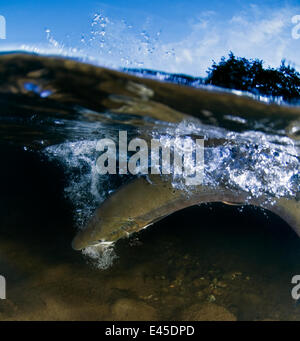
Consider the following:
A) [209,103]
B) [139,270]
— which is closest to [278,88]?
[209,103]

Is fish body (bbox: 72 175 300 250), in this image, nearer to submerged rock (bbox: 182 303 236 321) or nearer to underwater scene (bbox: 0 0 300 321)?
underwater scene (bbox: 0 0 300 321)

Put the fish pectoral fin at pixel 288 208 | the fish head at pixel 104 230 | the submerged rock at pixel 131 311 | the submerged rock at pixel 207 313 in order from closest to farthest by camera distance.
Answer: the submerged rock at pixel 131 311 < the submerged rock at pixel 207 313 < the fish head at pixel 104 230 < the fish pectoral fin at pixel 288 208

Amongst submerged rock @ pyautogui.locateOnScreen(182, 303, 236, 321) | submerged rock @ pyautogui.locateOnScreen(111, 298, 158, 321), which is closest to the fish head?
submerged rock @ pyautogui.locateOnScreen(111, 298, 158, 321)

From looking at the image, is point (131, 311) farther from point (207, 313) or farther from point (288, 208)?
point (288, 208)

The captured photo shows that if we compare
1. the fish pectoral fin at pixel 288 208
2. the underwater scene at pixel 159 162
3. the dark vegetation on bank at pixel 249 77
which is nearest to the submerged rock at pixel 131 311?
the underwater scene at pixel 159 162

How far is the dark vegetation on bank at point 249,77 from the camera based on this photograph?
3601 mm

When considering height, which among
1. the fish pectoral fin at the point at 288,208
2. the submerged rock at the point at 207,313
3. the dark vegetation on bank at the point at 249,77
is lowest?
the submerged rock at the point at 207,313

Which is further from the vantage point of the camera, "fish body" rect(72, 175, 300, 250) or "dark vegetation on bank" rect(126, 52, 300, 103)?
"fish body" rect(72, 175, 300, 250)

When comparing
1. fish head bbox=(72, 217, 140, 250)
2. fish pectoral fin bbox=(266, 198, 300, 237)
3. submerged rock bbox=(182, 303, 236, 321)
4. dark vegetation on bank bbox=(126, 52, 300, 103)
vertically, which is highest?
dark vegetation on bank bbox=(126, 52, 300, 103)

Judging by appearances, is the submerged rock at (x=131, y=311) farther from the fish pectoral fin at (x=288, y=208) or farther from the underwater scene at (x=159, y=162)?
the fish pectoral fin at (x=288, y=208)

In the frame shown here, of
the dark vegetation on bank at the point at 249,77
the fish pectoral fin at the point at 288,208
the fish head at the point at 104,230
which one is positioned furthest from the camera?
the fish pectoral fin at the point at 288,208

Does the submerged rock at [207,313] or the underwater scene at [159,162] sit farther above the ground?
the underwater scene at [159,162]

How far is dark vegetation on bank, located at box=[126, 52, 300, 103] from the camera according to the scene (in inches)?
142

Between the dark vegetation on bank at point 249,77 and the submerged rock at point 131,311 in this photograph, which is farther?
the submerged rock at point 131,311
